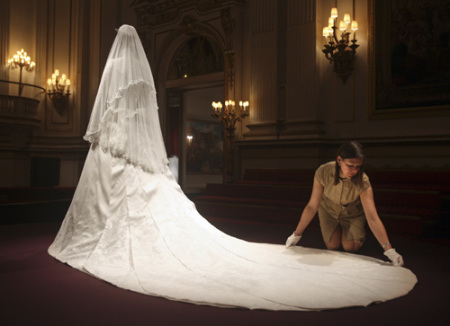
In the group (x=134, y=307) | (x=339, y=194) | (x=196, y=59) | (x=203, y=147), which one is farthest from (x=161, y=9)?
(x=134, y=307)

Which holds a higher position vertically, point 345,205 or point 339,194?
point 339,194

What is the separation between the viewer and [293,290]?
2.70 meters

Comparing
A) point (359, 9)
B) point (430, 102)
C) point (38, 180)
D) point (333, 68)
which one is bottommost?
point (38, 180)

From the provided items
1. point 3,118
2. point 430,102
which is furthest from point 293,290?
point 3,118

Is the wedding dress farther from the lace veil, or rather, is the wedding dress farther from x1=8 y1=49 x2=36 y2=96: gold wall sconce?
x1=8 y1=49 x2=36 y2=96: gold wall sconce

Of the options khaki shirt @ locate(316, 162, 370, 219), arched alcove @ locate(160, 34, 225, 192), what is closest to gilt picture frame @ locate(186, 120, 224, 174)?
arched alcove @ locate(160, 34, 225, 192)

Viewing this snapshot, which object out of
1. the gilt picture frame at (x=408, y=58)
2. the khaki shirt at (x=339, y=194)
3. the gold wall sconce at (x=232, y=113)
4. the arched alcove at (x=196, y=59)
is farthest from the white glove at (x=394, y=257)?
the arched alcove at (x=196, y=59)

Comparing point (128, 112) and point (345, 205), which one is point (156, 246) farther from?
point (345, 205)

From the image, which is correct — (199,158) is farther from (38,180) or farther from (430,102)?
(430,102)

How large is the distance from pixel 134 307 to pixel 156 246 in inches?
35.6

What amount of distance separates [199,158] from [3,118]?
6.86 metres

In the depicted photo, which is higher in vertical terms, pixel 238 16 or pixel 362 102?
pixel 238 16

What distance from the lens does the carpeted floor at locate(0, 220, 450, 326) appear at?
2.28 m

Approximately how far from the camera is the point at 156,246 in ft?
11.0
